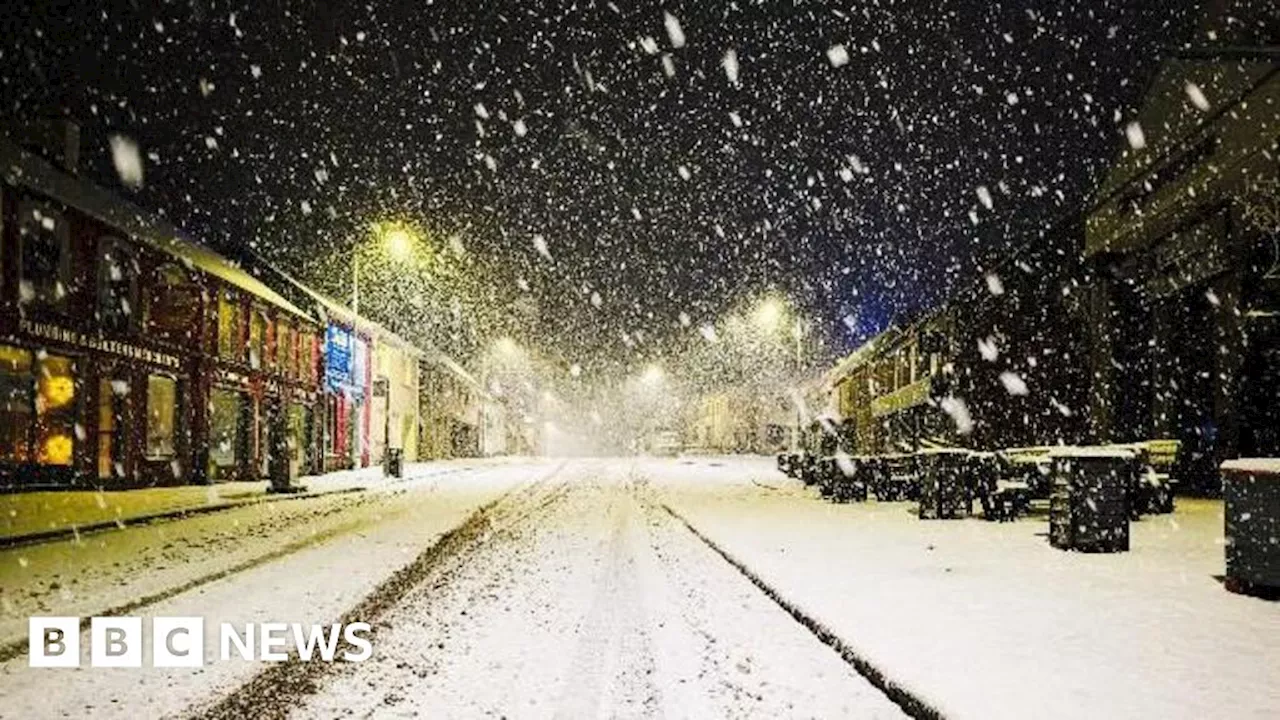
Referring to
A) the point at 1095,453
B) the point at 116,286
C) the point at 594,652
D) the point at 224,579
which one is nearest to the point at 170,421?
the point at 116,286

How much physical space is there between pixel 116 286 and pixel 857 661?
2397 cm

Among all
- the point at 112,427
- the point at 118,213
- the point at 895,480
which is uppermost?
the point at 118,213

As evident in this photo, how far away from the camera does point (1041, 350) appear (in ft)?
82.7

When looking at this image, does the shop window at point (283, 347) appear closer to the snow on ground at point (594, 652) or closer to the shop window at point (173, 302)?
the shop window at point (173, 302)

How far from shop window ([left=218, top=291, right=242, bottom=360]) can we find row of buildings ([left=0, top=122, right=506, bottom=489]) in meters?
0.06

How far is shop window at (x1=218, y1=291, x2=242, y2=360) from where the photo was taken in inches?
1180

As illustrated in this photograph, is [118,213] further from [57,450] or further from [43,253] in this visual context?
[57,450]

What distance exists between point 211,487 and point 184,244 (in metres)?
7.28

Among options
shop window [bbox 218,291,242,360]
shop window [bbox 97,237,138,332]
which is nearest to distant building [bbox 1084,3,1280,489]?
shop window [bbox 97,237,138,332]

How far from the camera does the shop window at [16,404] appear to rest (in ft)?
68.0

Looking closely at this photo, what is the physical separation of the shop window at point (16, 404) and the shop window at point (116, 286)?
2.87 metres

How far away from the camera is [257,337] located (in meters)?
33.0

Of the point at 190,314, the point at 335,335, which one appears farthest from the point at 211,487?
the point at 335,335

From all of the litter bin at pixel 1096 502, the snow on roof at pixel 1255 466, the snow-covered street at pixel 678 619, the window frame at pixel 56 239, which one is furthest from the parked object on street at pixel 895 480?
the window frame at pixel 56 239
